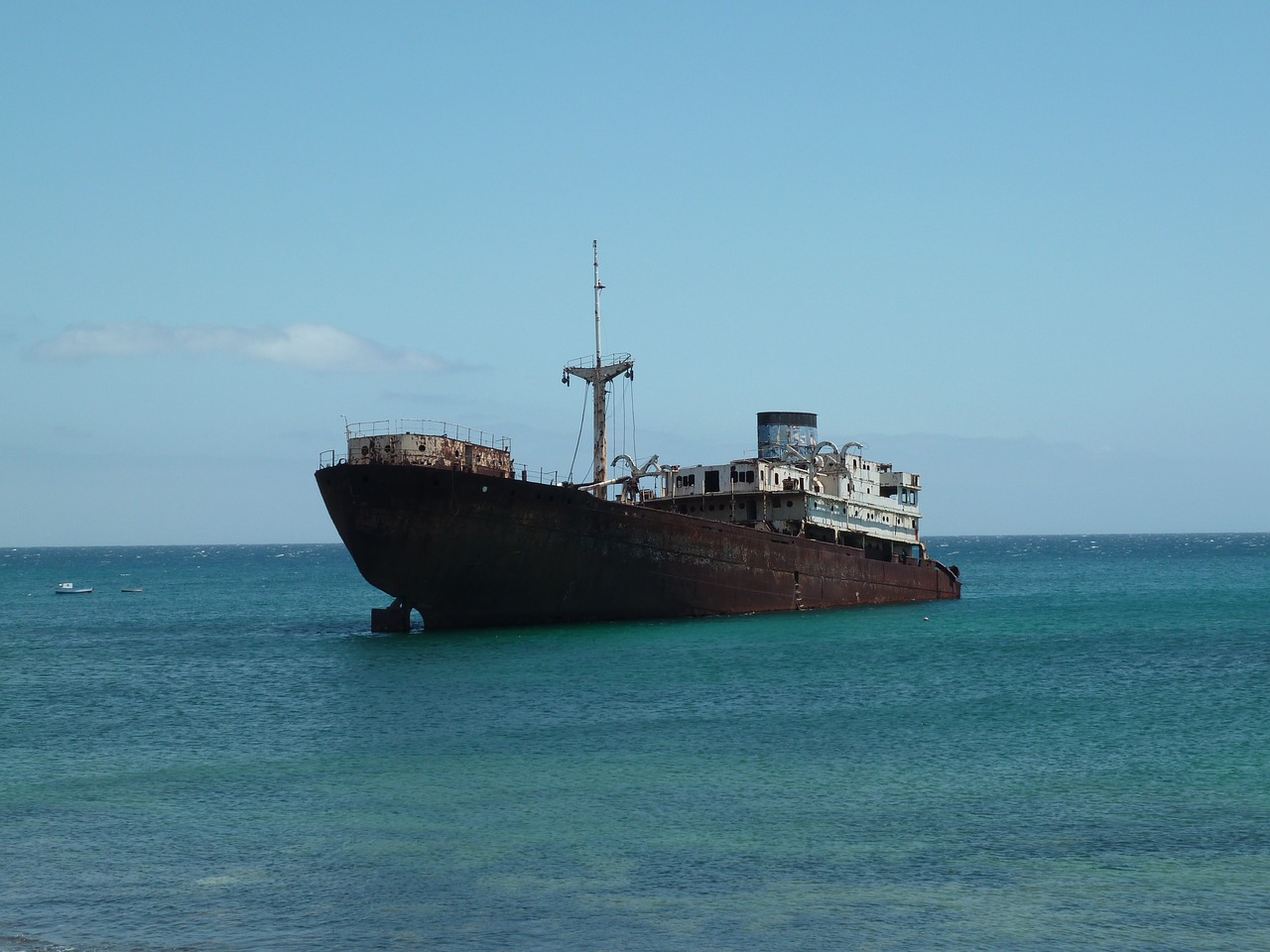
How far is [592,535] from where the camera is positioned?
135ft

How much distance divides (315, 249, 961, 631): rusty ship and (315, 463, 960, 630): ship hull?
0.05 metres

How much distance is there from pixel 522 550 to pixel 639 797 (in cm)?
2150

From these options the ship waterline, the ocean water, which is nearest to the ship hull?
the ship waterline

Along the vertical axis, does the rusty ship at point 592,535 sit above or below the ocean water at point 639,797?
above

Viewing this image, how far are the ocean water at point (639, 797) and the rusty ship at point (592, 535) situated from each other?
1857 mm

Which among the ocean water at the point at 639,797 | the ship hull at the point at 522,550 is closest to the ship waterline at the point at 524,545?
the ship hull at the point at 522,550

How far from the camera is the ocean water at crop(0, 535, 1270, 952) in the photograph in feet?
44.7

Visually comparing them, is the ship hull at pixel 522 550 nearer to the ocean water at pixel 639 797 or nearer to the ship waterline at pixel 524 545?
the ship waterline at pixel 524 545

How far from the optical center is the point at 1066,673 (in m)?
34.0

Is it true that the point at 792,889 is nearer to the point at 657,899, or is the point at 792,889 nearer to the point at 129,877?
the point at 657,899

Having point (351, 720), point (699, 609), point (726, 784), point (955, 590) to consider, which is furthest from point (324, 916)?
point (955, 590)

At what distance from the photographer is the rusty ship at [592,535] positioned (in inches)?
1538

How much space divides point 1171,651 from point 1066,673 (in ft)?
24.0

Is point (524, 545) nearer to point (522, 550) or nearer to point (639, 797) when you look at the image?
point (522, 550)
